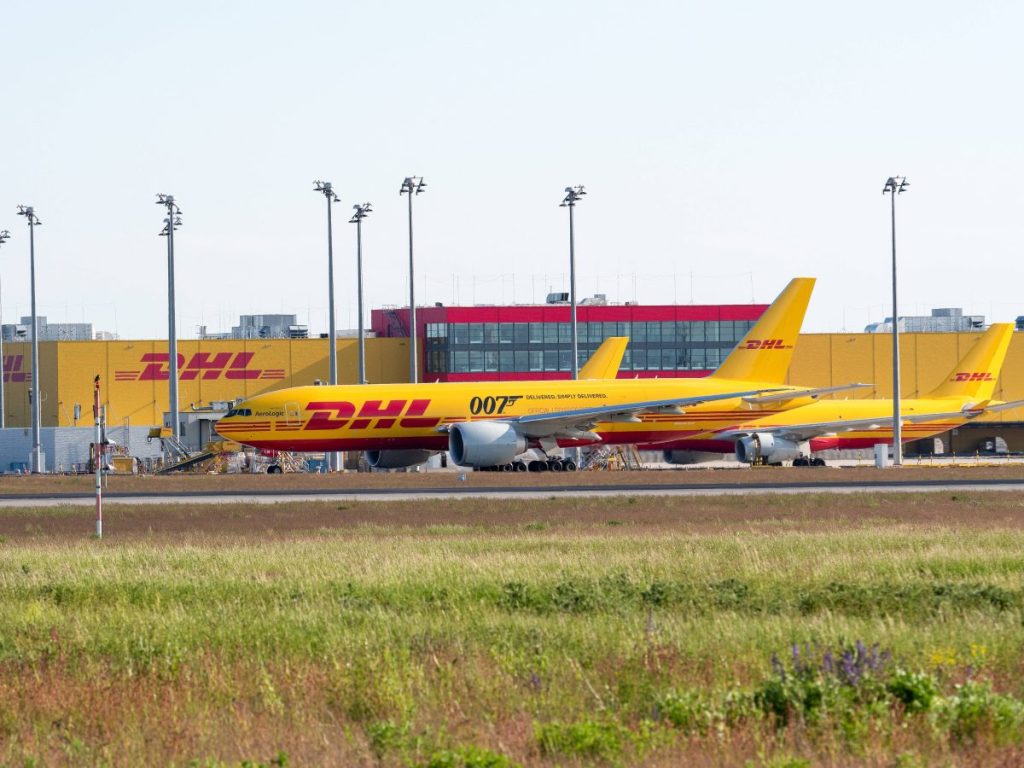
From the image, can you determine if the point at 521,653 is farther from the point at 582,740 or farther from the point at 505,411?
the point at 505,411

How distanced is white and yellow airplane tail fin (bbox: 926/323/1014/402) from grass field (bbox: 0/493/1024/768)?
5930 cm

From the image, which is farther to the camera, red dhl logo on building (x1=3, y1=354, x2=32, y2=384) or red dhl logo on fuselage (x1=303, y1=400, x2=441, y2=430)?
red dhl logo on building (x1=3, y1=354, x2=32, y2=384)

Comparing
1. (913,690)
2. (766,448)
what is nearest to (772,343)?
(766,448)

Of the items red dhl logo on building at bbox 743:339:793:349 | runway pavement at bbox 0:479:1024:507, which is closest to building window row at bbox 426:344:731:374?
red dhl logo on building at bbox 743:339:793:349

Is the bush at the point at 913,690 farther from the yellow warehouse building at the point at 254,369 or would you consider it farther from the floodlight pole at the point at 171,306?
the yellow warehouse building at the point at 254,369

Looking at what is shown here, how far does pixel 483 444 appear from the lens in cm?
6625

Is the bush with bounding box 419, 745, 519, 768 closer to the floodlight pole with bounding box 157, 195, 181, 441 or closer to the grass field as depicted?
the grass field

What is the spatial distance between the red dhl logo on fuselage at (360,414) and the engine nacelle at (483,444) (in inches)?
112

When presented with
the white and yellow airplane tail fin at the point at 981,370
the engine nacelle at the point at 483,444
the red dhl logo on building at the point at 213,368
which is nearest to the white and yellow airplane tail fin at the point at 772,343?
the engine nacelle at the point at 483,444

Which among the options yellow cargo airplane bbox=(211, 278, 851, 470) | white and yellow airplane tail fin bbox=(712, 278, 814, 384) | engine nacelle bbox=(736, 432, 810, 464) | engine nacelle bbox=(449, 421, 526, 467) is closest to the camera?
engine nacelle bbox=(449, 421, 526, 467)

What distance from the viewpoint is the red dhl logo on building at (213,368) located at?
344 ft

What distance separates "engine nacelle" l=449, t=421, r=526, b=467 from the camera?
66188 millimetres

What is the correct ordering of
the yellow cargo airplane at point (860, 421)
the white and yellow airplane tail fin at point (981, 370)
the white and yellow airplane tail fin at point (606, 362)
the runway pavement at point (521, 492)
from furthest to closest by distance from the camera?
the white and yellow airplane tail fin at point (981, 370)
the white and yellow airplane tail fin at point (606, 362)
the yellow cargo airplane at point (860, 421)
the runway pavement at point (521, 492)

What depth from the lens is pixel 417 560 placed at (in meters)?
25.0
